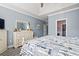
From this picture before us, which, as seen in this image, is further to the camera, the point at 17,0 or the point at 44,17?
the point at 44,17

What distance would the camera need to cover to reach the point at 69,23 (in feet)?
5.05

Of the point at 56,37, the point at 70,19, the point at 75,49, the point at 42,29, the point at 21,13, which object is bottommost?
the point at 75,49

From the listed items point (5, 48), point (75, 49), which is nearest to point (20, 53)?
point (5, 48)

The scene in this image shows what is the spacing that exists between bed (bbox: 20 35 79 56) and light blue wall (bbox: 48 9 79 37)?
0.17 metres

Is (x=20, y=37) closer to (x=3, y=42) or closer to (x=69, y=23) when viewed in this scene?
(x=3, y=42)

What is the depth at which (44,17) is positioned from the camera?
1.54m

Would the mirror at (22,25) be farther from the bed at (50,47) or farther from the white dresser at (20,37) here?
the bed at (50,47)

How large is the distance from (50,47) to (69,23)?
66 centimetres

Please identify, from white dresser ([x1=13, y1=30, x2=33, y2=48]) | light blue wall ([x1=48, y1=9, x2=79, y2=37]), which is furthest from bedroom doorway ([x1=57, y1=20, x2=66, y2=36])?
white dresser ([x1=13, y1=30, x2=33, y2=48])

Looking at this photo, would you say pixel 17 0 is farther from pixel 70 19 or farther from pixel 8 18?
pixel 70 19

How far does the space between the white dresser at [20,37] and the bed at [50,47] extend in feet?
0.31

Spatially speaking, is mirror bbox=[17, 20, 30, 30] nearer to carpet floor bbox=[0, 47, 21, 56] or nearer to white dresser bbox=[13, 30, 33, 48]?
white dresser bbox=[13, 30, 33, 48]

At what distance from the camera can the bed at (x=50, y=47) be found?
3.69ft

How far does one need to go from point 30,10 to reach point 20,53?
2.70 ft
